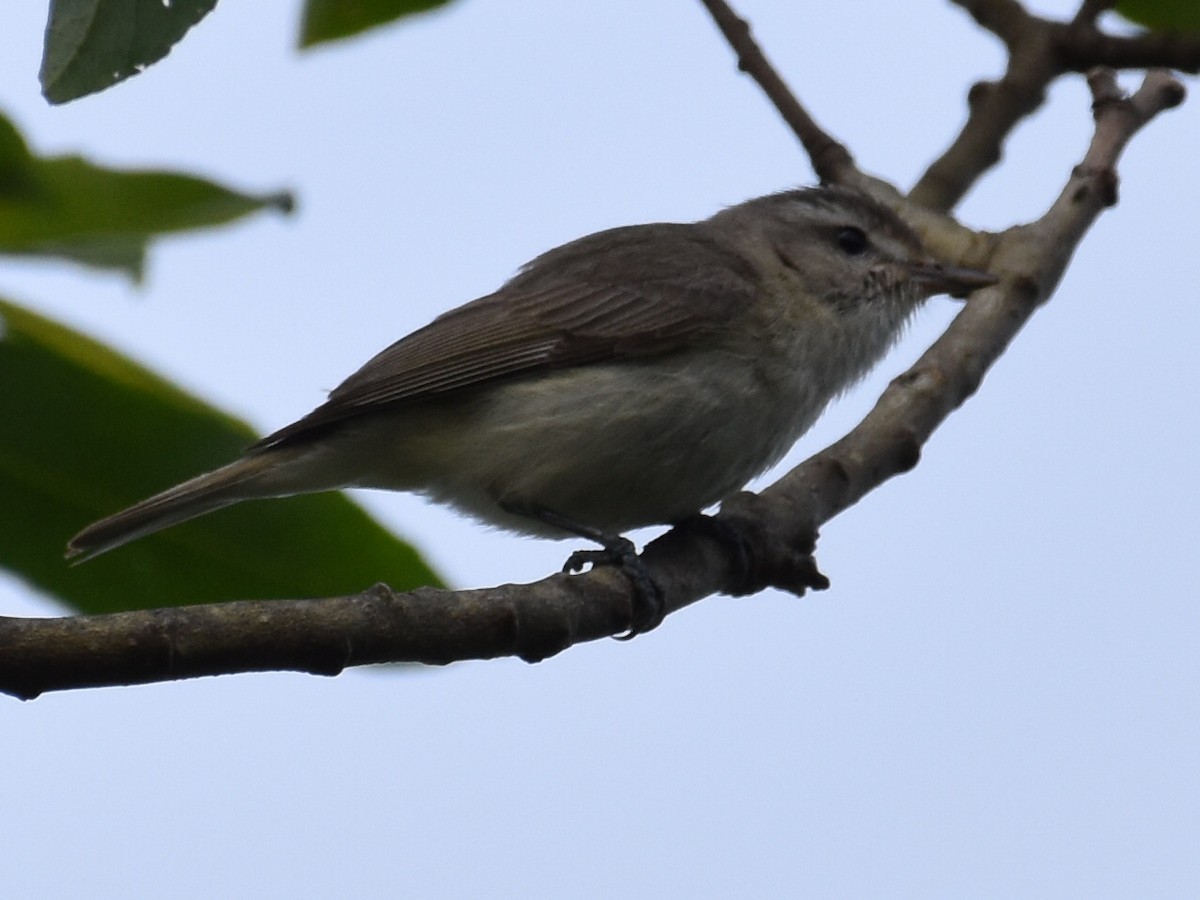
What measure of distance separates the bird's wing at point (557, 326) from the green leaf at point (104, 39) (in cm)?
182

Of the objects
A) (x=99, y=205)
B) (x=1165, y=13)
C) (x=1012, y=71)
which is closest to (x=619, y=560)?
(x=99, y=205)

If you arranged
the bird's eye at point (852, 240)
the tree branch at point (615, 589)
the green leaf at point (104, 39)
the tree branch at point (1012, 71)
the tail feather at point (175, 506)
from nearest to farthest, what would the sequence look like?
the tree branch at point (615, 589) < the green leaf at point (104, 39) < the tail feather at point (175, 506) < the tree branch at point (1012, 71) < the bird's eye at point (852, 240)

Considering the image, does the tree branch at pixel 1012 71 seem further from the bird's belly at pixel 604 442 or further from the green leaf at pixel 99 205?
the green leaf at pixel 99 205

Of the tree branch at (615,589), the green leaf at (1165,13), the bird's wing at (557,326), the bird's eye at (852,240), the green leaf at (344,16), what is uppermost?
the green leaf at (1165,13)

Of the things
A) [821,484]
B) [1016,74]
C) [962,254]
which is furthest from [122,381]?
[1016,74]

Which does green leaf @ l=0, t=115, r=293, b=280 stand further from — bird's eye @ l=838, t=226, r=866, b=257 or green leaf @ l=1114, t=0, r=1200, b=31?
green leaf @ l=1114, t=0, r=1200, b=31

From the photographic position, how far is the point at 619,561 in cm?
352

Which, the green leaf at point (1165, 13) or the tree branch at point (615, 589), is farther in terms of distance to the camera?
the green leaf at point (1165, 13)

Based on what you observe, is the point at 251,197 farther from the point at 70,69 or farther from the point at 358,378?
the point at 358,378

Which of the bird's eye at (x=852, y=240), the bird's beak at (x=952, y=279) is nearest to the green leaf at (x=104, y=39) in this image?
the bird's beak at (x=952, y=279)

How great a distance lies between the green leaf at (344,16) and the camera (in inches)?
174

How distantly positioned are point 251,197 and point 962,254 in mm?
2183

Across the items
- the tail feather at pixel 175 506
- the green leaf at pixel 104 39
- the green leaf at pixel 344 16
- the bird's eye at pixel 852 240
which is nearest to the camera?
the green leaf at pixel 104 39

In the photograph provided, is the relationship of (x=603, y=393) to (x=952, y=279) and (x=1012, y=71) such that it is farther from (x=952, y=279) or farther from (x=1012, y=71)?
(x=1012, y=71)
